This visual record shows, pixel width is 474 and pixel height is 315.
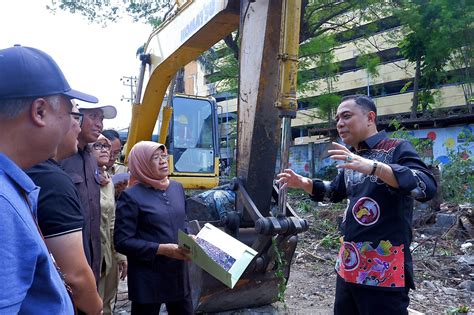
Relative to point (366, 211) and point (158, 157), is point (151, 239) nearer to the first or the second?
point (158, 157)

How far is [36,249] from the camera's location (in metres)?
1.04

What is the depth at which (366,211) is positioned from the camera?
2574 mm

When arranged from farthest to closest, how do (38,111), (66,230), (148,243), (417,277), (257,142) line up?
(417,277) → (257,142) → (148,243) → (66,230) → (38,111)

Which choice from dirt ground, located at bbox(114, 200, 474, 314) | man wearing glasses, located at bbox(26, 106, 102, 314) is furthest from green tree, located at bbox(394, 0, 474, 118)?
man wearing glasses, located at bbox(26, 106, 102, 314)

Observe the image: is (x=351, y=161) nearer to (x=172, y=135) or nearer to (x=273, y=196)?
(x=273, y=196)

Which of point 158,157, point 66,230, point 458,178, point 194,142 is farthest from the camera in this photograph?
point 194,142

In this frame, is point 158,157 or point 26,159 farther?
point 158,157

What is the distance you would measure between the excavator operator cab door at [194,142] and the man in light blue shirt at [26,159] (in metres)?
8.07

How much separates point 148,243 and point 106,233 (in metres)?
0.59

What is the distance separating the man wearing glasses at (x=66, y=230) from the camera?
1.80m

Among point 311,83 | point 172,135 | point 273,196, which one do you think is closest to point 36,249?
point 273,196

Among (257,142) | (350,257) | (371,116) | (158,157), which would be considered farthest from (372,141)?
(158,157)

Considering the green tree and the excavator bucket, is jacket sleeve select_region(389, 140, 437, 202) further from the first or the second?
the green tree

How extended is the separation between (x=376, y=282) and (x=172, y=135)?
7474 mm
